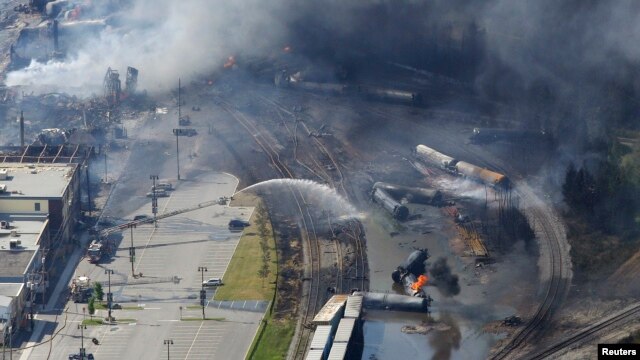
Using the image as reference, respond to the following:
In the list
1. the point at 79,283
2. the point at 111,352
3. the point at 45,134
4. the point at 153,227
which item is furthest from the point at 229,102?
the point at 111,352

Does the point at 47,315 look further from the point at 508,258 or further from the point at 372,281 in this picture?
the point at 508,258

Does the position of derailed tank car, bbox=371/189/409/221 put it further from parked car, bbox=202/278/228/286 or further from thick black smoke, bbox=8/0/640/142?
thick black smoke, bbox=8/0/640/142

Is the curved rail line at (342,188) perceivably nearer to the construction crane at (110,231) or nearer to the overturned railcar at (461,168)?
the overturned railcar at (461,168)

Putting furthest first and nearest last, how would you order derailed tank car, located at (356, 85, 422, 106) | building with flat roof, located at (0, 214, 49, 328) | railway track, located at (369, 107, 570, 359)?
derailed tank car, located at (356, 85, 422, 106)
building with flat roof, located at (0, 214, 49, 328)
railway track, located at (369, 107, 570, 359)

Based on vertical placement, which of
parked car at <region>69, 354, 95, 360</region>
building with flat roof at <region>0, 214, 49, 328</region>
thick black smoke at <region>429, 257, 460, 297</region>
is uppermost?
building with flat roof at <region>0, 214, 49, 328</region>

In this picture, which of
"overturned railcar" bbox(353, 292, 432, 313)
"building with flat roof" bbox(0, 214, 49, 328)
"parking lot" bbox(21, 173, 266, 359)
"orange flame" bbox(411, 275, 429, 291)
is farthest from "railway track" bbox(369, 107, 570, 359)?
"building with flat roof" bbox(0, 214, 49, 328)

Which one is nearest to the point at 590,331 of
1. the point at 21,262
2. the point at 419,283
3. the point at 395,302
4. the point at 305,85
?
the point at 419,283
